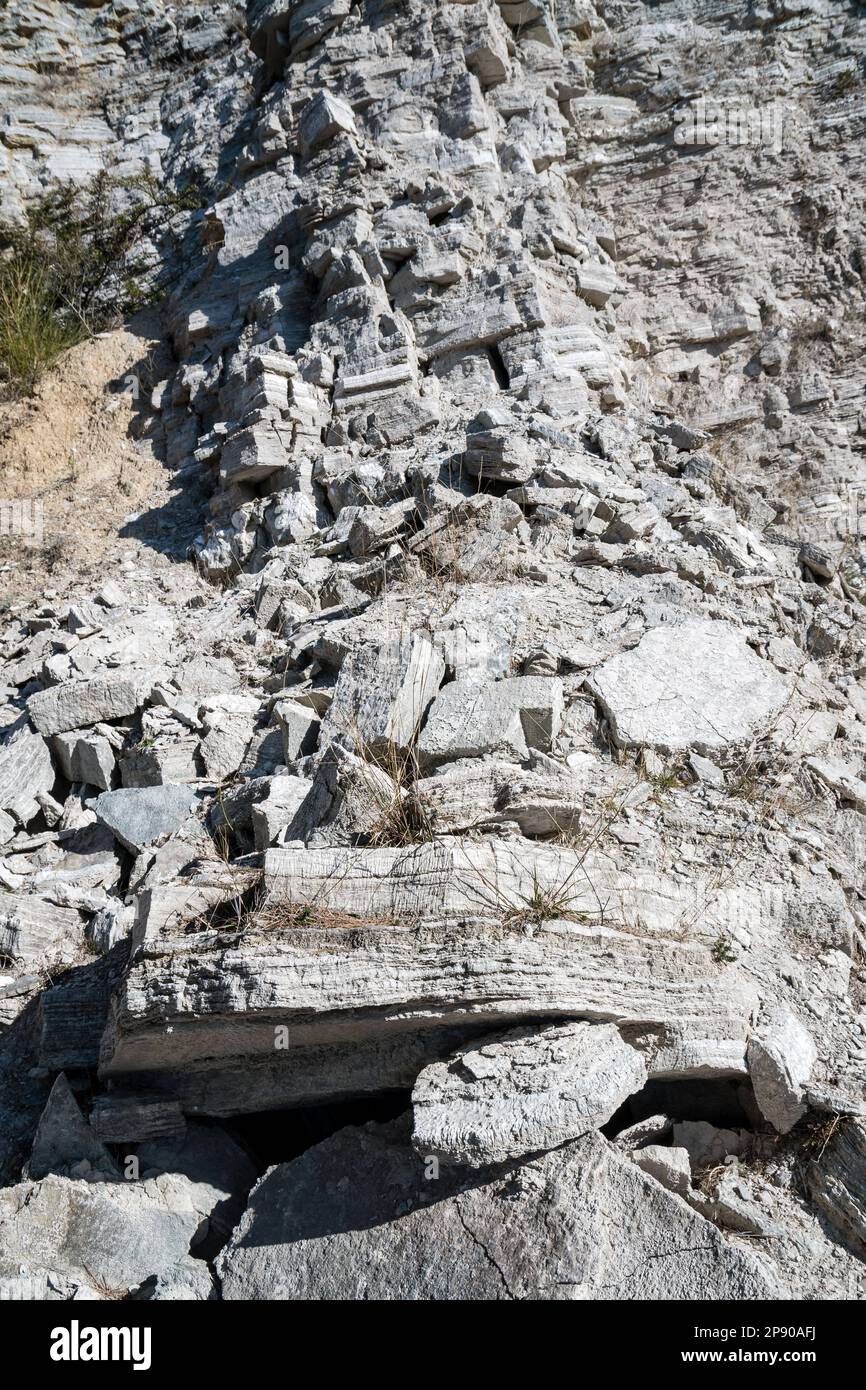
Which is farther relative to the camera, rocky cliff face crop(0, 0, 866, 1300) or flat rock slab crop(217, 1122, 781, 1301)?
rocky cliff face crop(0, 0, 866, 1300)

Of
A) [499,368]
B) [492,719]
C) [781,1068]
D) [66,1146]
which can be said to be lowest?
[66,1146]

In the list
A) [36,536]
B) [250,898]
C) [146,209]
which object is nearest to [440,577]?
[250,898]

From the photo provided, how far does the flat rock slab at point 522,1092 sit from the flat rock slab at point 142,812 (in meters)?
2.12

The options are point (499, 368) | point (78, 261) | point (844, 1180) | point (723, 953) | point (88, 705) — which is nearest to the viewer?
point (844, 1180)

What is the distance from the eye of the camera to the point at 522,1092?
3195mm

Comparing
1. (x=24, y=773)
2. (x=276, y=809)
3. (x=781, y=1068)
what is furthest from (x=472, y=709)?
(x=24, y=773)

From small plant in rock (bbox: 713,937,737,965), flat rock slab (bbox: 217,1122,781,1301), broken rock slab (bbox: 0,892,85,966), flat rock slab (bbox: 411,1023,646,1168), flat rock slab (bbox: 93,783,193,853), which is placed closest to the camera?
flat rock slab (bbox: 217,1122,781,1301)

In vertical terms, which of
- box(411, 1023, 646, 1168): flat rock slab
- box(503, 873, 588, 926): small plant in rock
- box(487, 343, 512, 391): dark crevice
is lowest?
box(411, 1023, 646, 1168): flat rock slab

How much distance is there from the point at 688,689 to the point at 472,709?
1193mm

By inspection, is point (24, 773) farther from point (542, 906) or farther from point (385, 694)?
point (542, 906)

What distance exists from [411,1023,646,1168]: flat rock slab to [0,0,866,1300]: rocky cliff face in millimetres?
15

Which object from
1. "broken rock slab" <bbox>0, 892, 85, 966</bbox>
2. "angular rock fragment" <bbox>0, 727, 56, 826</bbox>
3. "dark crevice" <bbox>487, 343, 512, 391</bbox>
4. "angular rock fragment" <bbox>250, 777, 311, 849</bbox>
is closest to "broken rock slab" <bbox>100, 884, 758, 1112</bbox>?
"angular rock fragment" <bbox>250, 777, 311, 849</bbox>

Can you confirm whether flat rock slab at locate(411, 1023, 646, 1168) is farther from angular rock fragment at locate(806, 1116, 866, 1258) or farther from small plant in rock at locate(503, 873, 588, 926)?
angular rock fragment at locate(806, 1116, 866, 1258)

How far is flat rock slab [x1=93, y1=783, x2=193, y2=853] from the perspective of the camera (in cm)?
495
